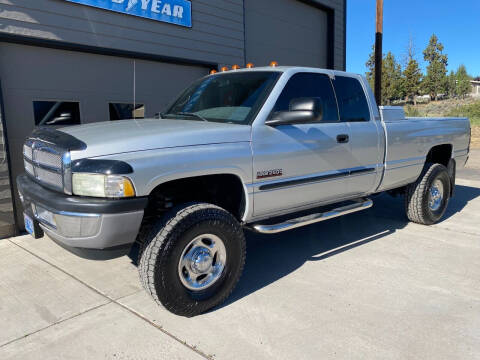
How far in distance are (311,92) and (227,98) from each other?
84 cm

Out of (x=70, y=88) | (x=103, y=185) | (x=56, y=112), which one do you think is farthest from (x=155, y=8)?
(x=103, y=185)

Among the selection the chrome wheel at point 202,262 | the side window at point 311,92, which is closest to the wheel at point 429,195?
the side window at point 311,92

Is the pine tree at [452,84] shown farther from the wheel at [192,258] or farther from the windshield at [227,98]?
the wheel at [192,258]

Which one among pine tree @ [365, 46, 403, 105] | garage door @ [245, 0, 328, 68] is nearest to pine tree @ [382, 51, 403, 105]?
pine tree @ [365, 46, 403, 105]

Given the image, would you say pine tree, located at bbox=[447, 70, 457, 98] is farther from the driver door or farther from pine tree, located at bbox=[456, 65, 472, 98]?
the driver door

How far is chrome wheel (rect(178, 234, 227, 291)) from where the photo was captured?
3000 mm

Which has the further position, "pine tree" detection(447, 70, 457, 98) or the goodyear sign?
"pine tree" detection(447, 70, 457, 98)

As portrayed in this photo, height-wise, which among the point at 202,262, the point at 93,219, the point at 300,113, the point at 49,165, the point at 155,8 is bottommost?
the point at 202,262

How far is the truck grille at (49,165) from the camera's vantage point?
2.67 metres

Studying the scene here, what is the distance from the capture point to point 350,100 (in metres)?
4.29

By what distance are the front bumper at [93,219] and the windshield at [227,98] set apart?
4.11ft

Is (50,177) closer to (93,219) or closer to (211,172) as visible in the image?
(93,219)

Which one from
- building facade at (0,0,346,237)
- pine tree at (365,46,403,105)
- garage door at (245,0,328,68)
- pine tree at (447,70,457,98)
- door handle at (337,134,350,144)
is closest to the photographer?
door handle at (337,134,350,144)

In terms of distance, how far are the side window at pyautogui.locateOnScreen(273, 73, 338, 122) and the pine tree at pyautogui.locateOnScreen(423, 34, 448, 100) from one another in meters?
52.2
